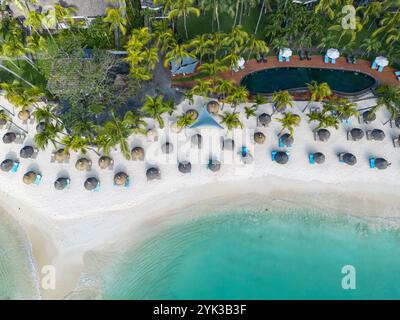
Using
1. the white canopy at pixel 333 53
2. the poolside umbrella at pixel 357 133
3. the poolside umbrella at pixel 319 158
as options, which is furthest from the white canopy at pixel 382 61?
the poolside umbrella at pixel 319 158

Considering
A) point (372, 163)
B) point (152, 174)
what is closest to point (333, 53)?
point (372, 163)

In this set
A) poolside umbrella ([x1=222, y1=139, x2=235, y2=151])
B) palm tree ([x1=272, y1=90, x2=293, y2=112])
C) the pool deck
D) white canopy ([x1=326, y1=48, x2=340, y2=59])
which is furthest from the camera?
the pool deck

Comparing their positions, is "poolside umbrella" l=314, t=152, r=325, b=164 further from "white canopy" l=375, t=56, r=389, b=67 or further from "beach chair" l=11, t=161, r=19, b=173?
"beach chair" l=11, t=161, r=19, b=173

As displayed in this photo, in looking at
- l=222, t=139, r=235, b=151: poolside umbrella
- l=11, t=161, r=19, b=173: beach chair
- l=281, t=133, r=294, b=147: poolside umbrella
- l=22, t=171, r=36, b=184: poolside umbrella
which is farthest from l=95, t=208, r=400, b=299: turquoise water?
l=11, t=161, r=19, b=173: beach chair

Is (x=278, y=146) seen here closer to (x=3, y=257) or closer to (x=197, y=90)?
(x=197, y=90)
